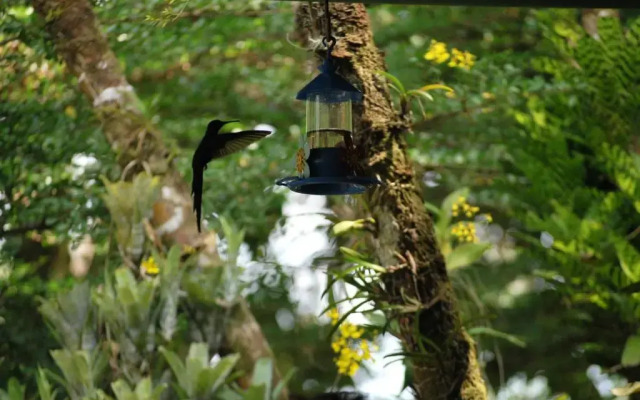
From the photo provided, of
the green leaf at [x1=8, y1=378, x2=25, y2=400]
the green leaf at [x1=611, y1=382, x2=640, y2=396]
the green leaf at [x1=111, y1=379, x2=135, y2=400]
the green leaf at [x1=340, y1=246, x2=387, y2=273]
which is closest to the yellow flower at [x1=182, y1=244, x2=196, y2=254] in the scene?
the green leaf at [x1=111, y1=379, x2=135, y2=400]

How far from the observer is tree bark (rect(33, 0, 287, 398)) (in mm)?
3203

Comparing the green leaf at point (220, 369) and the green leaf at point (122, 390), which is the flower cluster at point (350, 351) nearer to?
the green leaf at point (220, 369)

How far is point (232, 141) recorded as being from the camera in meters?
1.69

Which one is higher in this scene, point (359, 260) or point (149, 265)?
point (359, 260)

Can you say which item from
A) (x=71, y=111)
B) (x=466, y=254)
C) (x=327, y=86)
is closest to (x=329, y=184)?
(x=327, y=86)

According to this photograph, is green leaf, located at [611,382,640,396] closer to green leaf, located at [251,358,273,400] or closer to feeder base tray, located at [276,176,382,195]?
feeder base tray, located at [276,176,382,195]

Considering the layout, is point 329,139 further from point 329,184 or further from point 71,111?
point 71,111

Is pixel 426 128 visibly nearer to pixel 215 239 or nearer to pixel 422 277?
pixel 215 239

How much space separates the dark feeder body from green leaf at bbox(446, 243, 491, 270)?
80 cm

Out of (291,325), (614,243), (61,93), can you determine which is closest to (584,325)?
(614,243)

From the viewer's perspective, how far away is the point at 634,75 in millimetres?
2885

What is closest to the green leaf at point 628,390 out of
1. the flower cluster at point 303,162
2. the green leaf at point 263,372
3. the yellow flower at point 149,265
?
the flower cluster at point 303,162

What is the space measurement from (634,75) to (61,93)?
2422mm

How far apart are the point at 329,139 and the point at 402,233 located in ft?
1.19
